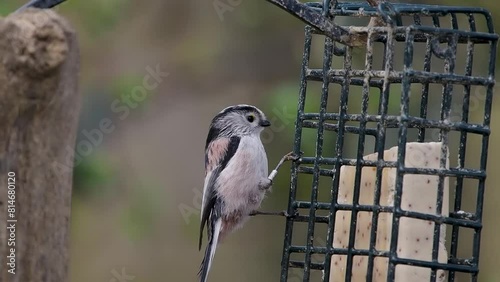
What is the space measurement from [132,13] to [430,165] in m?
4.61

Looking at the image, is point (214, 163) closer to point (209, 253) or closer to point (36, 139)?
point (209, 253)

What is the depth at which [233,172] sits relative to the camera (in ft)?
22.1

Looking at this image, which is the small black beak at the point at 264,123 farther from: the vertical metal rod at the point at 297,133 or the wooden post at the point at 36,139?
the wooden post at the point at 36,139

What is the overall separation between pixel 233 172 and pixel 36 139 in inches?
148

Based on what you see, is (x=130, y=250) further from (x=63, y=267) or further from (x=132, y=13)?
(x=63, y=267)

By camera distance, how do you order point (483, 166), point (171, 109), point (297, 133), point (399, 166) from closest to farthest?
1. point (399, 166)
2. point (483, 166)
3. point (297, 133)
4. point (171, 109)

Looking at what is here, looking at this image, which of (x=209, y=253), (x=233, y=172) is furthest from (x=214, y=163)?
(x=209, y=253)

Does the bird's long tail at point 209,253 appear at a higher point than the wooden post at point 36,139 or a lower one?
lower

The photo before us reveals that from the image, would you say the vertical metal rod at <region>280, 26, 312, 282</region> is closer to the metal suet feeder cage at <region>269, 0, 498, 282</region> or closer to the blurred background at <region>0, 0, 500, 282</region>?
the metal suet feeder cage at <region>269, 0, 498, 282</region>

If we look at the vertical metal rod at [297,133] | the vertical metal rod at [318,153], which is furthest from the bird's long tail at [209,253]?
the vertical metal rod at [318,153]

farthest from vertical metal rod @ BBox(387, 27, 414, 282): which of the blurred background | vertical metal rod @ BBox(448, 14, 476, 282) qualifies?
the blurred background

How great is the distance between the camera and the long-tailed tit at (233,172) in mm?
6691

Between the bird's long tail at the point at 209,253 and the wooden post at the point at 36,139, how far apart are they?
326cm

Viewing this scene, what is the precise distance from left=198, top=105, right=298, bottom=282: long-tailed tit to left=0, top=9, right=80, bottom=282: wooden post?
11.4 feet
